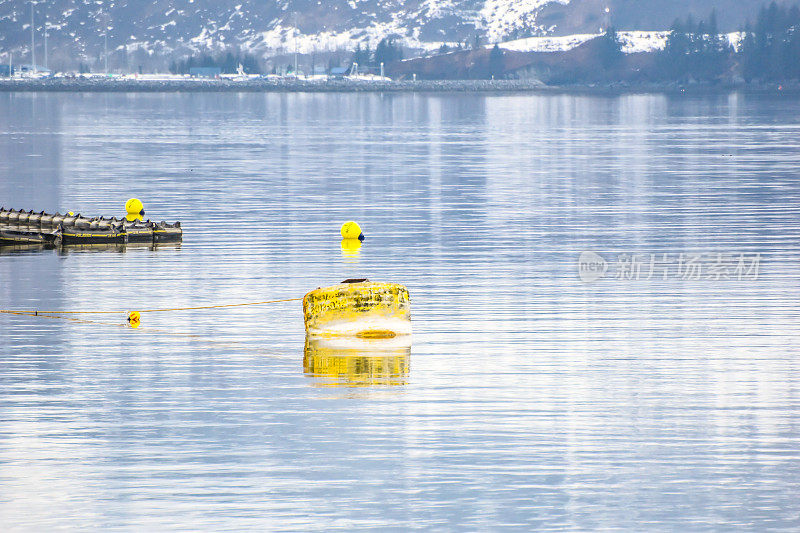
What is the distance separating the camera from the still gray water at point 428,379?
1664 cm

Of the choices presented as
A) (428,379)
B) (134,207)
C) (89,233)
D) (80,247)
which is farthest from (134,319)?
(134,207)

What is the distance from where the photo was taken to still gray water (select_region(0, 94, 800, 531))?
655 inches

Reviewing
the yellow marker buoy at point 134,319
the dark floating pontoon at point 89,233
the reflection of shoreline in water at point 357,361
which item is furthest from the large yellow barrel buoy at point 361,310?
the dark floating pontoon at point 89,233

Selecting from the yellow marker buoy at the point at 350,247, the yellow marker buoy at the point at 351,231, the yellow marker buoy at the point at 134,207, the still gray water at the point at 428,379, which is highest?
the yellow marker buoy at the point at 134,207

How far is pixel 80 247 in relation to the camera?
4094 centimetres

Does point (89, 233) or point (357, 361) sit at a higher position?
point (89, 233)

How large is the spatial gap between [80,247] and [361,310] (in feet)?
58.4

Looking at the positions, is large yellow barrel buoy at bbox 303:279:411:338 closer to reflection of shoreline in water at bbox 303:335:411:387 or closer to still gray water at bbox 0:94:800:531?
reflection of shoreline in water at bbox 303:335:411:387

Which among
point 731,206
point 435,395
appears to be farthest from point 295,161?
point 435,395

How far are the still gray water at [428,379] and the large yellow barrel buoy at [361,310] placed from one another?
2.32 feet

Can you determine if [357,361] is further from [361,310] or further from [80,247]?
[80,247]

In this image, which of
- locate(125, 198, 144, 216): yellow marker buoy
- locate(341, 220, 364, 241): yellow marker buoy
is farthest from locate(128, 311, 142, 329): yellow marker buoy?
locate(125, 198, 144, 216): yellow marker buoy

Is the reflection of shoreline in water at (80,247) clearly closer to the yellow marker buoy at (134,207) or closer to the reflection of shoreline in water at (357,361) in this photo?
the yellow marker buoy at (134,207)

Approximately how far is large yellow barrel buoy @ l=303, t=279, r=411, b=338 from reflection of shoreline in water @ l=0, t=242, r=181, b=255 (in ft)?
52.5
